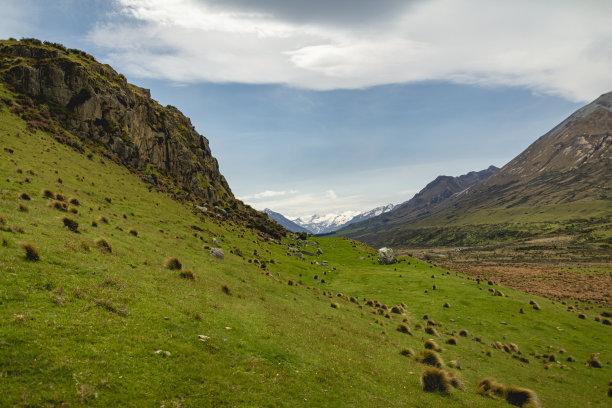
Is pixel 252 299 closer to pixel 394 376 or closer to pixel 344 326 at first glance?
pixel 344 326

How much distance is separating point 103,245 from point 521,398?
33.4 metres

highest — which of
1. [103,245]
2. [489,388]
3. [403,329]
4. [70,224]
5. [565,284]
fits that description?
[70,224]

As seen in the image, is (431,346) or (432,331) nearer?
(431,346)

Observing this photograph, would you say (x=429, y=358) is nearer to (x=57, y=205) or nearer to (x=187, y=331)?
(x=187, y=331)

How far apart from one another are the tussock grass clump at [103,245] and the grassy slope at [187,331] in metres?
0.68

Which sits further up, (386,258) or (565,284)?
(386,258)

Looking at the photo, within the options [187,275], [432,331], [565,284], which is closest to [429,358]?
[432,331]

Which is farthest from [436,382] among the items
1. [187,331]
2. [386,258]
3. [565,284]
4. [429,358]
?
[565,284]

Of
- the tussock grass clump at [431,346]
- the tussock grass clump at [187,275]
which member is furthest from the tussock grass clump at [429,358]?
the tussock grass clump at [187,275]

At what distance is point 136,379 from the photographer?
35.3 feet

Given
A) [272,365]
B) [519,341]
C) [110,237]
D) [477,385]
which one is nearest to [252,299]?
[272,365]

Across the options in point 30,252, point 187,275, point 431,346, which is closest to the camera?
point 30,252

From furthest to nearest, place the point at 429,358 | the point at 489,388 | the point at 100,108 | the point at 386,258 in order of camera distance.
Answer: the point at 386,258 → the point at 100,108 → the point at 429,358 → the point at 489,388

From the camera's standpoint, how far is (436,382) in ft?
62.6
